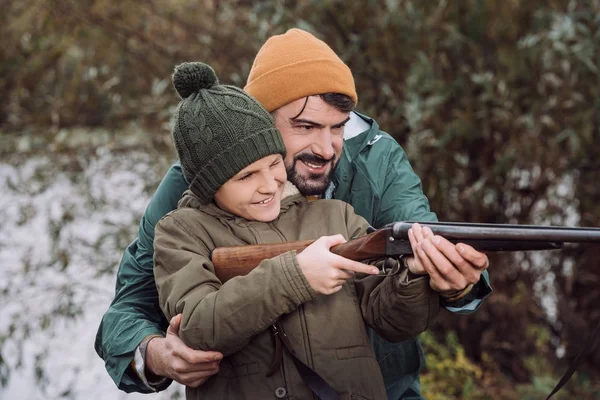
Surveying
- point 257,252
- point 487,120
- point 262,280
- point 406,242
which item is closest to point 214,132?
point 257,252

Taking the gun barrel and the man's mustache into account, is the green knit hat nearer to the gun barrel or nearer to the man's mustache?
the man's mustache

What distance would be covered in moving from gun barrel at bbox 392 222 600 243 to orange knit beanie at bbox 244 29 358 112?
0.74 m

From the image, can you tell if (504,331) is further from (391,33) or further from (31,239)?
(31,239)

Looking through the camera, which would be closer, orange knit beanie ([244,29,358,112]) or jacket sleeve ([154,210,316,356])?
jacket sleeve ([154,210,316,356])

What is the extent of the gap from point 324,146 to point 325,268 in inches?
23.6

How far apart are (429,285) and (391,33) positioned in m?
3.34

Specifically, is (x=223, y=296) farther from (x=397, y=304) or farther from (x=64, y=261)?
(x=64, y=261)

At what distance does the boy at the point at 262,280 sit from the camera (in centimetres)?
241

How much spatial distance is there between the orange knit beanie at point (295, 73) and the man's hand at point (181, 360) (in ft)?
2.71

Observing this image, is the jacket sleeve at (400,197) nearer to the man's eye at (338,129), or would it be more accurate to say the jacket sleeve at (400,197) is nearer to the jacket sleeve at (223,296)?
the man's eye at (338,129)

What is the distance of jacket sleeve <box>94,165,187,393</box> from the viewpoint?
9.62 ft

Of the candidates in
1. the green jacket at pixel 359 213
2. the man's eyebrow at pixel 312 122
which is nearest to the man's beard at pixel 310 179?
the man's eyebrow at pixel 312 122

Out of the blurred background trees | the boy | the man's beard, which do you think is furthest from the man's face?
the blurred background trees

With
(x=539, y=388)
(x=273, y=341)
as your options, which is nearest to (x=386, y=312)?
(x=273, y=341)
